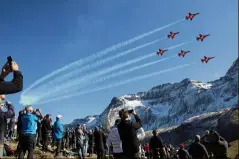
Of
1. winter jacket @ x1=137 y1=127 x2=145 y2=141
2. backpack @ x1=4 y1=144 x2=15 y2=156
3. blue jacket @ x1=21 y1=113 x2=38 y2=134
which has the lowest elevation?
backpack @ x1=4 y1=144 x2=15 y2=156

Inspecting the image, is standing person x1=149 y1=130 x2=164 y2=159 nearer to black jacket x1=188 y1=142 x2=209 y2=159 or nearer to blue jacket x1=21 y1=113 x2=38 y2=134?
black jacket x1=188 y1=142 x2=209 y2=159

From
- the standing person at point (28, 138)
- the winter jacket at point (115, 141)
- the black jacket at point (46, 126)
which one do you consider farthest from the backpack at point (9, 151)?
the standing person at point (28, 138)

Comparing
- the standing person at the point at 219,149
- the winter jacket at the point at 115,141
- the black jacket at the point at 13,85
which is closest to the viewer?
the black jacket at the point at 13,85

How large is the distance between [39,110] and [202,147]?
28.9 ft

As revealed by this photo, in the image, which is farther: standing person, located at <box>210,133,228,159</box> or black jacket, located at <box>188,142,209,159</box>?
standing person, located at <box>210,133,228,159</box>

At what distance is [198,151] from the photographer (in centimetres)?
1783

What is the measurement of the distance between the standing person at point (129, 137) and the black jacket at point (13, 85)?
658 cm

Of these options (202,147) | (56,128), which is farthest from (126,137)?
(56,128)

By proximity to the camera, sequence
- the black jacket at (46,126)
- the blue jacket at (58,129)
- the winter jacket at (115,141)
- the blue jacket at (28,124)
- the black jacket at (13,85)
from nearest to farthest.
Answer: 1. the black jacket at (13,85)
2. the blue jacket at (28,124)
3. the winter jacket at (115,141)
4. the blue jacket at (58,129)
5. the black jacket at (46,126)

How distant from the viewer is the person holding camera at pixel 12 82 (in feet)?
16.0

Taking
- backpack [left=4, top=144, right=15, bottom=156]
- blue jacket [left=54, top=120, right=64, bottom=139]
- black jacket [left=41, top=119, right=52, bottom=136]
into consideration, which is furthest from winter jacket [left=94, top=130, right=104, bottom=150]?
backpack [left=4, top=144, right=15, bottom=156]

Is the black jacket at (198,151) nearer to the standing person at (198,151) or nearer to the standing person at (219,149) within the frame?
the standing person at (198,151)

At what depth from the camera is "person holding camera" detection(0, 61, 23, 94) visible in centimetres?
487

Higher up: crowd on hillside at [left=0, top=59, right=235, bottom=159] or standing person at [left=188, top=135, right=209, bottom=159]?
crowd on hillside at [left=0, top=59, right=235, bottom=159]
